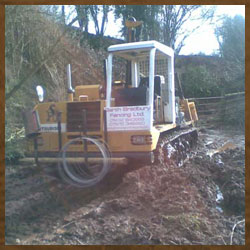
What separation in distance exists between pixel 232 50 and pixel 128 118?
1105cm

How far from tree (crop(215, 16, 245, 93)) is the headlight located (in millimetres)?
8159

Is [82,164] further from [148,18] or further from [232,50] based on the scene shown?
[232,50]

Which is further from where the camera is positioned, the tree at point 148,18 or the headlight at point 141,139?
the tree at point 148,18

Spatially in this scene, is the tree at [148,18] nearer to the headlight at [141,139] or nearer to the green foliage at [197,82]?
the green foliage at [197,82]

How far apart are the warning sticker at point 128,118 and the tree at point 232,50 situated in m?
8.12

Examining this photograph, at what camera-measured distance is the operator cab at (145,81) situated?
20.9 ft

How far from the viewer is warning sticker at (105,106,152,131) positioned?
588 cm

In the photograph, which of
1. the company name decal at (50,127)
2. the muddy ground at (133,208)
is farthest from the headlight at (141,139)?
the company name decal at (50,127)

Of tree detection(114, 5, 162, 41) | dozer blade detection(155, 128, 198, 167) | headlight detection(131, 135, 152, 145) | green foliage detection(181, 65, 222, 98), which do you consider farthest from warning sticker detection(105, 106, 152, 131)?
green foliage detection(181, 65, 222, 98)

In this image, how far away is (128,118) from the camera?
235 inches

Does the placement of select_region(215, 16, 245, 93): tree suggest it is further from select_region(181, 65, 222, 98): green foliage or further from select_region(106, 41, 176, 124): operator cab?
select_region(106, 41, 176, 124): operator cab

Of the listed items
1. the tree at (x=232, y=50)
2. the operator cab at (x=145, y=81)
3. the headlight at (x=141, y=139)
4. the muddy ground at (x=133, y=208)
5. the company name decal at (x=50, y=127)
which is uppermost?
the tree at (x=232, y=50)

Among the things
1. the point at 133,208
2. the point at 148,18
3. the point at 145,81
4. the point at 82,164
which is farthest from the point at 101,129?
the point at 148,18

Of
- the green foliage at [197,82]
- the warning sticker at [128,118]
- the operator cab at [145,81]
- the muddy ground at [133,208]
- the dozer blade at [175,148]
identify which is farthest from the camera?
the green foliage at [197,82]
